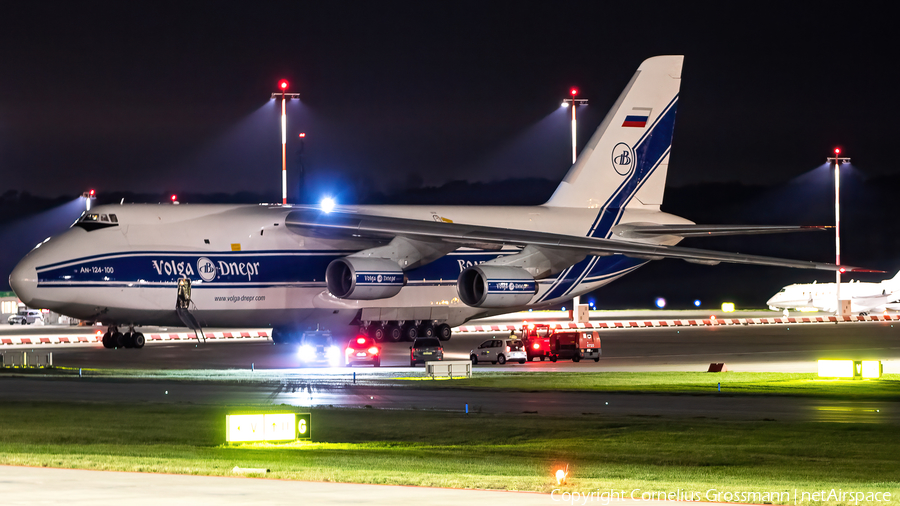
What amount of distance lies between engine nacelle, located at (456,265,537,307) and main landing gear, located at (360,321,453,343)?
3.99m

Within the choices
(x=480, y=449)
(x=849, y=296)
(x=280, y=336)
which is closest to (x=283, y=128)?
(x=280, y=336)

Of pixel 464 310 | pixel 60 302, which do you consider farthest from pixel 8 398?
pixel 464 310

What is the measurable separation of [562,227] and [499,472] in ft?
85.2

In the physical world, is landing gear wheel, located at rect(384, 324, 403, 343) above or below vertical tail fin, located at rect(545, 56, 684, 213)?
below

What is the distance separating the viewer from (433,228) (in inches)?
1294

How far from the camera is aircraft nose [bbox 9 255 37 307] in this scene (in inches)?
1232

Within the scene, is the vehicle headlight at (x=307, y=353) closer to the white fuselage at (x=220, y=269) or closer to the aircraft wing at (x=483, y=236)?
the white fuselage at (x=220, y=269)

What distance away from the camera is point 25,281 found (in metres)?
31.3

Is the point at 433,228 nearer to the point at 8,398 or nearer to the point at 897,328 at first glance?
the point at 8,398

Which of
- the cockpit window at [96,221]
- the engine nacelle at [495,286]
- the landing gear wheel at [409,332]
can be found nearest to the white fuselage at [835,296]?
the landing gear wheel at [409,332]

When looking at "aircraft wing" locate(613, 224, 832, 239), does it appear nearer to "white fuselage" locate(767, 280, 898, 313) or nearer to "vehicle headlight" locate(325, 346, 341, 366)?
"vehicle headlight" locate(325, 346, 341, 366)

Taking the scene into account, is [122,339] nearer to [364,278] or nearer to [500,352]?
[364,278]

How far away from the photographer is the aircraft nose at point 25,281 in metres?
31.3

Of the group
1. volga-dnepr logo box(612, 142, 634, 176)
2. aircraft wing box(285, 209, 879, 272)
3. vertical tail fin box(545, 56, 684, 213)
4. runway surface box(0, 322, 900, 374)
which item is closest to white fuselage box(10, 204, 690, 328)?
aircraft wing box(285, 209, 879, 272)
